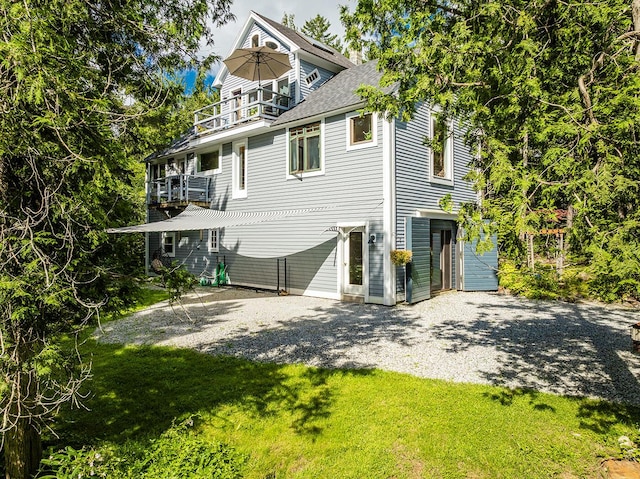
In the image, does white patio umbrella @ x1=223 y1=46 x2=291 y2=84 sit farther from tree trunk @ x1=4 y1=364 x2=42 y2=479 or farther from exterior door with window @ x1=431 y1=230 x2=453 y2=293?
tree trunk @ x1=4 y1=364 x2=42 y2=479

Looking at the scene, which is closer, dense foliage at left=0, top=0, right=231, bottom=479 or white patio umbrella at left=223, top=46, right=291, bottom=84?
dense foliage at left=0, top=0, right=231, bottom=479

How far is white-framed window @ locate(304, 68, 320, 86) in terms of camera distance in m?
13.4

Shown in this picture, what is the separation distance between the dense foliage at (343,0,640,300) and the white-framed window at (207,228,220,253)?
1169cm

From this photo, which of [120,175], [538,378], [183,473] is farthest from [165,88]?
[538,378]

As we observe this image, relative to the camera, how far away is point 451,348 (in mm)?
6160

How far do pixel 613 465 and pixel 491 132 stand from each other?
9.41ft

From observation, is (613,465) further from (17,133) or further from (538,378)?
(17,133)

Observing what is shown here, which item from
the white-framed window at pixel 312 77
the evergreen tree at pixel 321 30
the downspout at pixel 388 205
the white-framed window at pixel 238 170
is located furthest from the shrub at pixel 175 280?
the evergreen tree at pixel 321 30

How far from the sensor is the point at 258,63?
1185 cm

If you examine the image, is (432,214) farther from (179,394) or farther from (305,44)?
(179,394)

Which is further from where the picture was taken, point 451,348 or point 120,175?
point 451,348

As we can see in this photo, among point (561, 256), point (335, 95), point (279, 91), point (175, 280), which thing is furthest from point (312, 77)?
point (175, 280)

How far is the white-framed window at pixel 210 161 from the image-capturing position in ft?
47.7

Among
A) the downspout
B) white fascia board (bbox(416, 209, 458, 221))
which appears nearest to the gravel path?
the downspout
